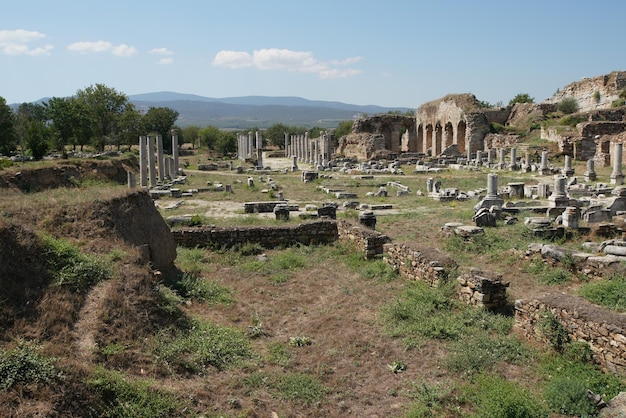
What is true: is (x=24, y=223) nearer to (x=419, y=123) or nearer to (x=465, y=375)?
(x=465, y=375)

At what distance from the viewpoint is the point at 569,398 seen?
5574 millimetres

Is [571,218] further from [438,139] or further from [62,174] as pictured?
[438,139]

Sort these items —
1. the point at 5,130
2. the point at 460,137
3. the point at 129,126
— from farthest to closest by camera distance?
the point at 129,126 → the point at 460,137 → the point at 5,130

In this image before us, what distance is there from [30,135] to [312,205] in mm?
28772

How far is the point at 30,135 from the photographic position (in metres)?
39.5

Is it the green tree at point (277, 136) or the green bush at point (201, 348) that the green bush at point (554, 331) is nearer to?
the green bush at point (201, 348)

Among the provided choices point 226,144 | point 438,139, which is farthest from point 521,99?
point 226,144

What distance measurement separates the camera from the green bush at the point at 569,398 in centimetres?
539

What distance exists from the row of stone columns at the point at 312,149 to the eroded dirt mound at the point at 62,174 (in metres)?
15.4

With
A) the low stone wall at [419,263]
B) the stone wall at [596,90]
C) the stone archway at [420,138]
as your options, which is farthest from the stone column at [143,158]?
the stone archway at [420,138]

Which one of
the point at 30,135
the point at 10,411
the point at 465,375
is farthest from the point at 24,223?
the point at 30,135

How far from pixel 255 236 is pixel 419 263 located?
5128mm

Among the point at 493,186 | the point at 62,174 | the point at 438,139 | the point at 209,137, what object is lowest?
the point at 493,186

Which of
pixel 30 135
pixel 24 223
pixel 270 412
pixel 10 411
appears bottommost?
pixel 270 412
